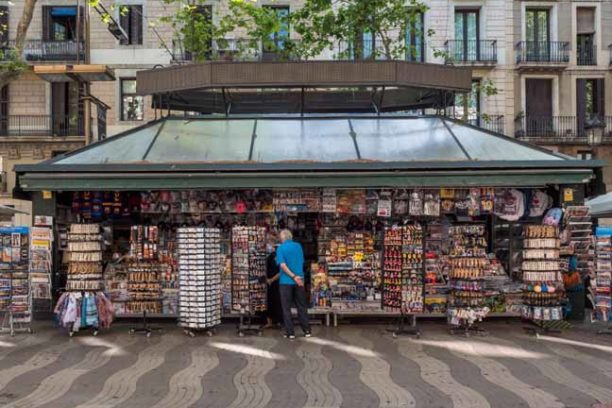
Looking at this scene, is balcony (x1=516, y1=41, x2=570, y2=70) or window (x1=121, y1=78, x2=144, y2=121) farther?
balcony (x1=516, y1=41, x2=570, y2=70)

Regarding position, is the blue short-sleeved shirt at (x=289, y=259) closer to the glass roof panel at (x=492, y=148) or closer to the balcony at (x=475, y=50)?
the glass roof panel at (x=492, y=148)

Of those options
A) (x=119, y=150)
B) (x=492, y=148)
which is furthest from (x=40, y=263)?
(x=492, y=148)

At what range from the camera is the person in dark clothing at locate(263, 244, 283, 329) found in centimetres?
1074

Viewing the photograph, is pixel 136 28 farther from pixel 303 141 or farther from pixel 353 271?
pixel 353 271

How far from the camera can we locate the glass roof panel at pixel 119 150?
440 inches

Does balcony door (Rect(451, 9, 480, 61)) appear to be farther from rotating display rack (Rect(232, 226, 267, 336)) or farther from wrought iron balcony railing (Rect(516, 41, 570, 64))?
rotating display rack (Rect(232, 226, 267, 336))

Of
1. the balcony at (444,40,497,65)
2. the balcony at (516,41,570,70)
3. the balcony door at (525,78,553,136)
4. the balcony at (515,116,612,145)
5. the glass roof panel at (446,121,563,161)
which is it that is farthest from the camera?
the balcony door at (525,78,553,136)

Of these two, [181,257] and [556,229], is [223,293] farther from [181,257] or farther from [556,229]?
[556,229]

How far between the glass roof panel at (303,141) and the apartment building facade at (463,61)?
1766 cm

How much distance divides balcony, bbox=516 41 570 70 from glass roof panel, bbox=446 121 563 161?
2032cm

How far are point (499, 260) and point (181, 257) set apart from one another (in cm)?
586

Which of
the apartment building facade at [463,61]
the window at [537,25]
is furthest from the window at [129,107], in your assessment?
the window at [537,25]

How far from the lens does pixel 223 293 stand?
11.1 metres

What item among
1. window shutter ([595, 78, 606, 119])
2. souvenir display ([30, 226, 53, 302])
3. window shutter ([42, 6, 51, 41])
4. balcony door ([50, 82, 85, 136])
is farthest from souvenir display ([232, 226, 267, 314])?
window shutter ([595, 78, 606, 119])
